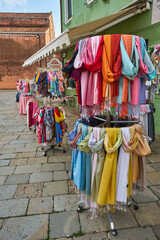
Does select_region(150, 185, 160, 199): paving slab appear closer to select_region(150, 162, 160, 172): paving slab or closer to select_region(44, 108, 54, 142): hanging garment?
select_region(150, 162, 160, 172): paving slab

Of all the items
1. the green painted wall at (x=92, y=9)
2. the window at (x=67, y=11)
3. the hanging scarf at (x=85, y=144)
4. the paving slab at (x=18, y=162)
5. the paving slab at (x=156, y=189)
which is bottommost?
the paving slab at (x=156, y=189)

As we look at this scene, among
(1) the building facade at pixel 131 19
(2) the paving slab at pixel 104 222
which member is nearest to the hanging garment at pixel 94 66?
(2) the paving slab at pixel 104 222

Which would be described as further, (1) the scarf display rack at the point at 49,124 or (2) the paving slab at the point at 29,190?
(1) the scarf display rack at the point at 49,124

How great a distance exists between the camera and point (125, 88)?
172 cm

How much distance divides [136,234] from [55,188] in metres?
1.37

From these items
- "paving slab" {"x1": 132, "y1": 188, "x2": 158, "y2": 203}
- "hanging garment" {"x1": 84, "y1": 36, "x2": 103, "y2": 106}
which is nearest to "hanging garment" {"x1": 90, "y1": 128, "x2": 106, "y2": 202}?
"hanging garment" {"x1": 84, "y1": 36, "x2": 103, "y2": 106}

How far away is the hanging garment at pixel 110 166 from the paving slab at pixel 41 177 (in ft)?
4.84

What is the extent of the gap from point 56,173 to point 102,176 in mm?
1654

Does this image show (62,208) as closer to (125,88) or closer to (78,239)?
(78,239)

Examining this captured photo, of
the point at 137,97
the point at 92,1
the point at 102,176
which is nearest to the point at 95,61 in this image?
the point at 137,97

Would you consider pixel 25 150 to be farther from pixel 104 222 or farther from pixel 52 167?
pixel 104 222

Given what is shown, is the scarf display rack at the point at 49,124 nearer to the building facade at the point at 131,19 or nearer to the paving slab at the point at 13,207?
the paving slab at the point at 13,207

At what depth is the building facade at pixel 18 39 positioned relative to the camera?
22234mm

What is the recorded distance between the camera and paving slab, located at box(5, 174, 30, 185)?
3.01 metres
